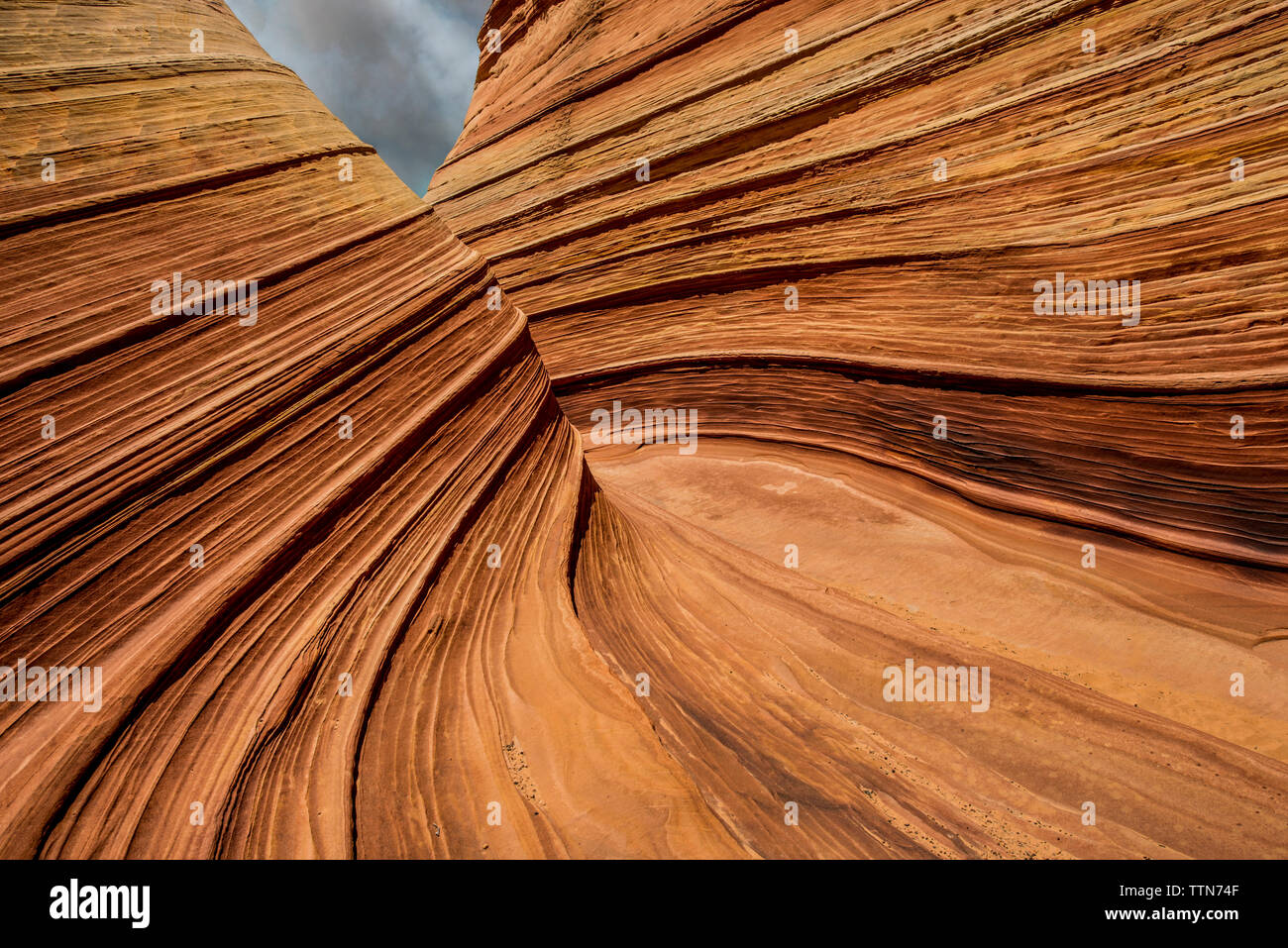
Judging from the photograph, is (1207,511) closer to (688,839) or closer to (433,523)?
(688,839)

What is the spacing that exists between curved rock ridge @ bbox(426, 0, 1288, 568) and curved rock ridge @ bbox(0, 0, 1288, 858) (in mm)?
41

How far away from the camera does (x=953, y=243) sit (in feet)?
12.7

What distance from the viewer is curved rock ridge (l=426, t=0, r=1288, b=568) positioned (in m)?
3.07

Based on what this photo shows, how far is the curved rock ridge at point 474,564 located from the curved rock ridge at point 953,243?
0.04 metres

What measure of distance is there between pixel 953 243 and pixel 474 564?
3407 millimetres

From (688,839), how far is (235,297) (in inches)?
91.3
